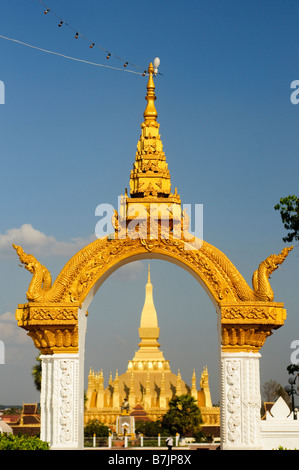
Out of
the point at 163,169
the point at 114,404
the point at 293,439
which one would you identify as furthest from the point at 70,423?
the point at 114,404

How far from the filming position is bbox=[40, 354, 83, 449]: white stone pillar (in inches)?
563

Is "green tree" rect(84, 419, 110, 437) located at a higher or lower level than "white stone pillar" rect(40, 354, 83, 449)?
higher

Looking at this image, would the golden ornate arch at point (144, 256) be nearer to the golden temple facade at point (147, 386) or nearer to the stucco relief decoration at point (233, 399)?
the stucco relief decoration at point (233, 399)

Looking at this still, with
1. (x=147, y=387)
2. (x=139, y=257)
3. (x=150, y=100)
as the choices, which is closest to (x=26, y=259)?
(x=139, y=257)

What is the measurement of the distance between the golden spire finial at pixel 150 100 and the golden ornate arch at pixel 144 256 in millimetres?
1653

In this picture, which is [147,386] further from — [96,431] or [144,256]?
[144,256]

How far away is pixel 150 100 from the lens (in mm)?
15914

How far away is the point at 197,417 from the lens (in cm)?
3841

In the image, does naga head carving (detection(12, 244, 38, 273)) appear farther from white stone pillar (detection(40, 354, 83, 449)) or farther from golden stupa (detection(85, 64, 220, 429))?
golden stupa (detection(85, 64, 220, 429))

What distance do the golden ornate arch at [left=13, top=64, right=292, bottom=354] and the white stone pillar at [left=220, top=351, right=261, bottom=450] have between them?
25 cm

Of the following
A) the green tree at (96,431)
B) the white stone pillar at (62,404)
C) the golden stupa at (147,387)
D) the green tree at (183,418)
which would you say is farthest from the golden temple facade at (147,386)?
the white stone pillar at (62,404)

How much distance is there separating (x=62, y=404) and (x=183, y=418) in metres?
24.8

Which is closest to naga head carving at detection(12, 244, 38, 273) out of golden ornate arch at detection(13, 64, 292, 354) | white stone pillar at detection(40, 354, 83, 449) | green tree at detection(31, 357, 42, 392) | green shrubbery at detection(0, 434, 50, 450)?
golden ornate arch at detection(13, 64, 292, 354)

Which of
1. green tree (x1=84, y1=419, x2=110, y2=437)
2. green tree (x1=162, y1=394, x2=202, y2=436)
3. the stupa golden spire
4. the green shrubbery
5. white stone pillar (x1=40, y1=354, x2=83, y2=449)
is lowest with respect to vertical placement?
the green shrubbery
